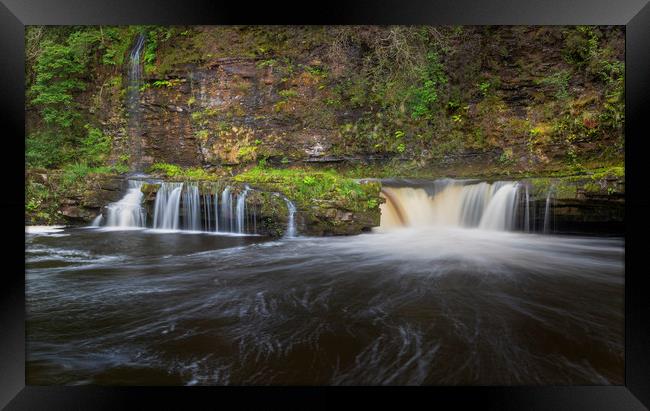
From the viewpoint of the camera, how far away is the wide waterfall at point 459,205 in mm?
6988

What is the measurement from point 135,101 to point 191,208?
600cm

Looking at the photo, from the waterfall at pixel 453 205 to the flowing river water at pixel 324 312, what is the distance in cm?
129

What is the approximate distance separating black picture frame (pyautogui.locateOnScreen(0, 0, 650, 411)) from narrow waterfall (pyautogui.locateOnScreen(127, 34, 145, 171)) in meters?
9.41

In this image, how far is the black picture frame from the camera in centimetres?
190

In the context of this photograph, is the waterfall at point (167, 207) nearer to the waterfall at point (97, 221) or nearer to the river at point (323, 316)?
the waterfall at point (97, 221)

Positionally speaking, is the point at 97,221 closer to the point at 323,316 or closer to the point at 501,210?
the point at 323,316

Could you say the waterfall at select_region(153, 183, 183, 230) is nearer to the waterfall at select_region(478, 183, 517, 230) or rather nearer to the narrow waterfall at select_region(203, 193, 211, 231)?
the narrow waterfall at select_region(203, 193, 211, 231)

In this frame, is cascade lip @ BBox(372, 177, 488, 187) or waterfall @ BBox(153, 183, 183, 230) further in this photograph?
cascade lip @ BBox(372, 177, 488, 187)

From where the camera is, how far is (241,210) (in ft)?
21.7

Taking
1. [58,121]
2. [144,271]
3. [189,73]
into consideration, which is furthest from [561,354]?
[58,121]

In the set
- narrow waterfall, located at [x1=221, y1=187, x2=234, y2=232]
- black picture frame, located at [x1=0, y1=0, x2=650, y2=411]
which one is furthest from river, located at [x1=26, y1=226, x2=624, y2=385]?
narrow waterfall, located at [x1=221, y1=187, x2=234, y2=232]

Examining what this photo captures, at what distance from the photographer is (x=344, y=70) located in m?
10.3

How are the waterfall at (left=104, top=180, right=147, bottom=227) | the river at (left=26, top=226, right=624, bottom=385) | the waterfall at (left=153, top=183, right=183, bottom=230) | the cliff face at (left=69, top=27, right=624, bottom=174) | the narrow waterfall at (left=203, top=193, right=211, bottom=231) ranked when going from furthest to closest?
the cliff face at (left=69, top=27, right=624, bottom=174)
the waterfall at (left=104, top=180, right=147, bottom=227)
the waterfall at (left=153, top=183, right=183, bottom=230)
the narrow waterfall at (left=203, top=193, right=211, bottom=231)
the river at (left=26, top=226, right=624, bottom=385)
